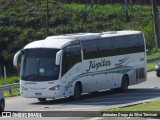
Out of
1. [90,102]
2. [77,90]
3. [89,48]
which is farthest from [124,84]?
[90,102]

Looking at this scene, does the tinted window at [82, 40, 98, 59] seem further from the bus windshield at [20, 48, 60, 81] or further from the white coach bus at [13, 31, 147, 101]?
the bus windshield at [20, 48, 60, 81]

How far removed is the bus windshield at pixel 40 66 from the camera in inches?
1092

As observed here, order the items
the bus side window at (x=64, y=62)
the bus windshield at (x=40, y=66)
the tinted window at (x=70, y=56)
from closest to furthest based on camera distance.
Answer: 1. the bus windshield at (x=40, y=66)
2. the bus side window at (x=64, y=62)
3. the tinted window at (x=70, y=56)

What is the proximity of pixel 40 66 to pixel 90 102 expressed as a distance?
8.67 feet

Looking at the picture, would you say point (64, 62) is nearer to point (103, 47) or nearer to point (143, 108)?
point (103, 47)

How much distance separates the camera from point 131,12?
82.9m

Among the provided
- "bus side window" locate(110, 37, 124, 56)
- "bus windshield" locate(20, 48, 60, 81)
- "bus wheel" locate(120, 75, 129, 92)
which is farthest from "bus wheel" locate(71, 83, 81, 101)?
"bus wheel" locate(120, 75, 129, 92)

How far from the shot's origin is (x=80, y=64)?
29.4 meters

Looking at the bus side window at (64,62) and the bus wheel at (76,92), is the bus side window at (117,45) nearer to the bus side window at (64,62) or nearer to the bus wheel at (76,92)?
the bus wheel at (76,92)

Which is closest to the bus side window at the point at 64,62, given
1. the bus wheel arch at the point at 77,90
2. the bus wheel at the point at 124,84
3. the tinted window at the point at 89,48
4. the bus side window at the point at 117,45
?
the bus wheel arch at the point at 77,90

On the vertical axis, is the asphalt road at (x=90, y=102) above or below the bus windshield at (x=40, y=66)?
below

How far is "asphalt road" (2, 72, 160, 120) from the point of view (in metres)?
24.8

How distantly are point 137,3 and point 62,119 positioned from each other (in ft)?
247

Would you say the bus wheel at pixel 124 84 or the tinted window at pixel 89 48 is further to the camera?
the bus wheel at pixel 124 84
